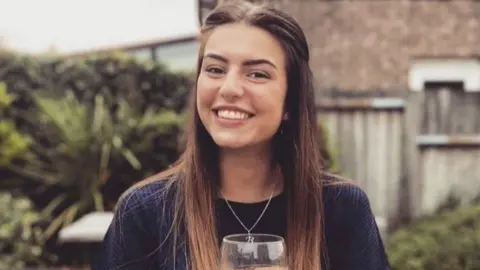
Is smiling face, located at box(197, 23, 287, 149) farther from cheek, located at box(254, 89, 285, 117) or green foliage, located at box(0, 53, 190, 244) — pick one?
green foliage, located at box(0, 53, 190, 244)

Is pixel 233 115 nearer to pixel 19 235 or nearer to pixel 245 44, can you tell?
pixel 245 44

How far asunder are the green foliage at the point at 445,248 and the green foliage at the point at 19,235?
3.06 metres

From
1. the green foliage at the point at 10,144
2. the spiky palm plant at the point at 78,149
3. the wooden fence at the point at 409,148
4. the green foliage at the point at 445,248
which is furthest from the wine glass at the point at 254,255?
the green foliage at the point at 10,144

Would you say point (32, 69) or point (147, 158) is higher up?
point (32, 69)

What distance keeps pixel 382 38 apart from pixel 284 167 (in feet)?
18.4

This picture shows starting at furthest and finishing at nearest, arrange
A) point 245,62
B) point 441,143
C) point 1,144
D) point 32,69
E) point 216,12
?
point 32,69 → point 1,144 → point 441,143 → point 216,12 → point 245,62

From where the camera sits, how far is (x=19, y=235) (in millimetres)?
5758

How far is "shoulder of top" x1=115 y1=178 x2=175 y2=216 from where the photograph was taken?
186 centimetres


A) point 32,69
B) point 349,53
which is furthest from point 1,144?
point 349,53

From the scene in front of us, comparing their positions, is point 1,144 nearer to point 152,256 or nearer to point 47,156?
point 47,156

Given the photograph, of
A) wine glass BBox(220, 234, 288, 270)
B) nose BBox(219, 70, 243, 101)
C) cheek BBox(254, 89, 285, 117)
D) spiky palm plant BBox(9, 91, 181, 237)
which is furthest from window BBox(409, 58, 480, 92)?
wine glass BBox(220, 234, 288, 270)

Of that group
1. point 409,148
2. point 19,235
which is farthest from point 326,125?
point 19,235

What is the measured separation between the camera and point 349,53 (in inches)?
285

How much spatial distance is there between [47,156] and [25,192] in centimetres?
44
